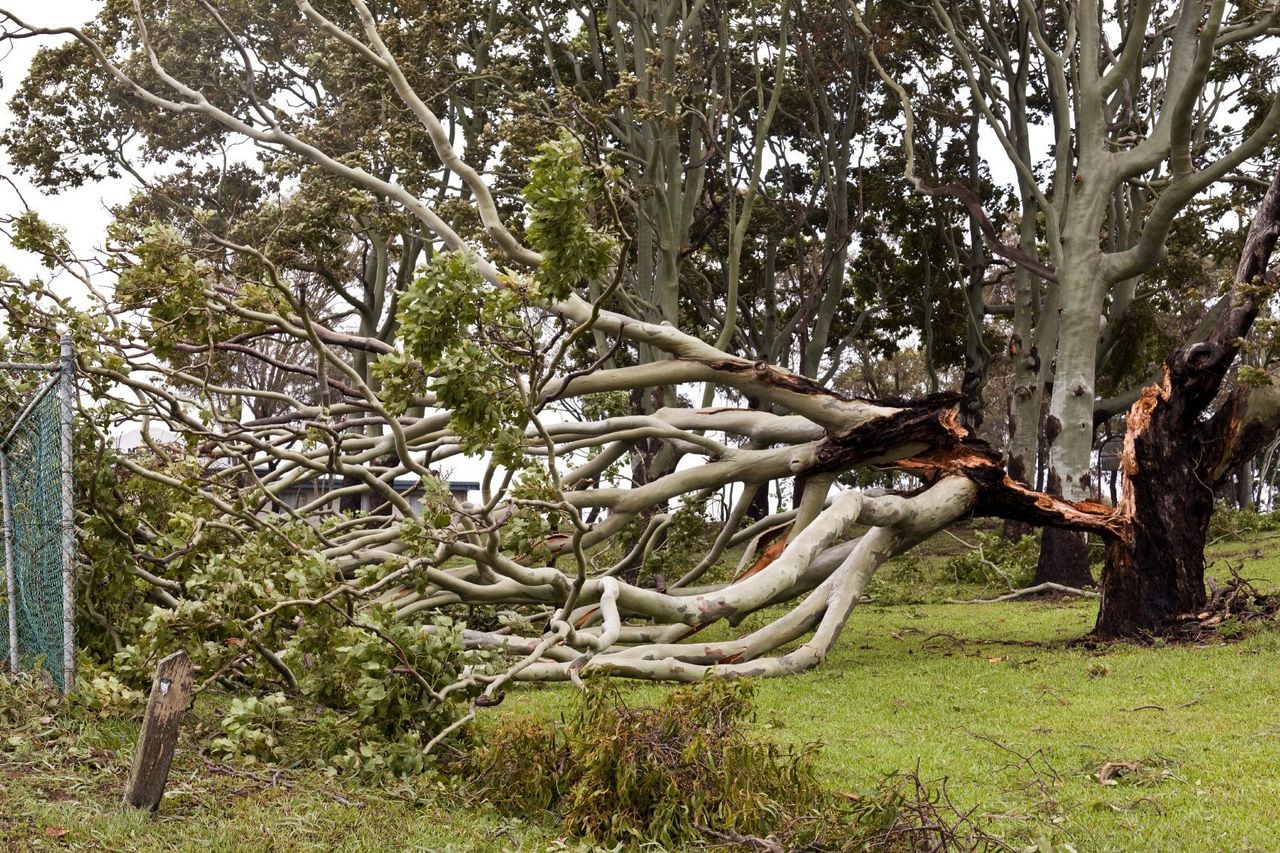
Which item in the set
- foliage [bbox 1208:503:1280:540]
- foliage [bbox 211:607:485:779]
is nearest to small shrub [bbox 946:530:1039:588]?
foliage [bbox 1208:503:1280:540]

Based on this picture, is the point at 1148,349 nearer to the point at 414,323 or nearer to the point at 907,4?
the point at 907,4

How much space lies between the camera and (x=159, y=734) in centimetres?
484

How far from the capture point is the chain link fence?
6848 millimetres

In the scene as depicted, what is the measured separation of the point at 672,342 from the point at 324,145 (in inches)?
452

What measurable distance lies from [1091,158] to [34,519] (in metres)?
12.7

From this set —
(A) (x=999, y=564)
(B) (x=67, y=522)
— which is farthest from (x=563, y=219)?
(A) (x=999, y=564)

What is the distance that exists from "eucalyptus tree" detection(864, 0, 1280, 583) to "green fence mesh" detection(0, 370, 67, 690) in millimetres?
10196

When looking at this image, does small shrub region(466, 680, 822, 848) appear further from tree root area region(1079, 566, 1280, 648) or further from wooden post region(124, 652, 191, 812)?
tree root area region(1079, 566, 1280, 648)

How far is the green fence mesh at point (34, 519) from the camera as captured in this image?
7.12 meters

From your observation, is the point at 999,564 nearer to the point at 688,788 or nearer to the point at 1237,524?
the point at 1237,524

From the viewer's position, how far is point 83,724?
248 inches

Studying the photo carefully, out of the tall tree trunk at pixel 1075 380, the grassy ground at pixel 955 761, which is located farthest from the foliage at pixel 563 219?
the tall tree trunk at pixel 1075 380

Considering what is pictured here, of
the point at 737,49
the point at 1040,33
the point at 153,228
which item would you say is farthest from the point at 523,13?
the point at 153,228

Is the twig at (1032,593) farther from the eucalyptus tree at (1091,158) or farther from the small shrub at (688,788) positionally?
the small shrub at (688,788)
